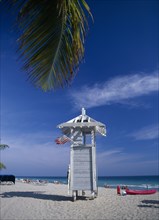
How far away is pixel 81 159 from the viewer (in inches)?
502

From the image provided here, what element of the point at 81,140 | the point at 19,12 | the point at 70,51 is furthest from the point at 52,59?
the point at 81,140

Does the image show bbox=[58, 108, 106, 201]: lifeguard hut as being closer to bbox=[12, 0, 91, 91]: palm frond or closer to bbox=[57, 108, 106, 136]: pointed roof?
bbox=[57, 108, 106, 136]: pointed roof

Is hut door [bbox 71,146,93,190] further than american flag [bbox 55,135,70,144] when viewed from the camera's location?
No

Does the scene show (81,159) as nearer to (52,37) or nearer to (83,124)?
(83,124)

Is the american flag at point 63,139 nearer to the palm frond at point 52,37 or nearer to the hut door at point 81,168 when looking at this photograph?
the hut door at point 81,168

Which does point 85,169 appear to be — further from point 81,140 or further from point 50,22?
point 50,22

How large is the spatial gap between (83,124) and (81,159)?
1.80m

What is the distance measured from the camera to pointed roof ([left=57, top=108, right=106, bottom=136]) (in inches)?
507

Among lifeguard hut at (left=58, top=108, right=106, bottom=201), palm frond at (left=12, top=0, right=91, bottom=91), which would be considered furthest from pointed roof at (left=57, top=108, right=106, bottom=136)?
palm frond at (left=12, top=0, right=91, bottom=91)

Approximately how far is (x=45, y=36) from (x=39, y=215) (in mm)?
7833

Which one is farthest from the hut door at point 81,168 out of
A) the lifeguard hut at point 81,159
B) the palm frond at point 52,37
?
the palm frond at point 52,37

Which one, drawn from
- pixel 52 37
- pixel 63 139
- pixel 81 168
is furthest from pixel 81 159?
pixel 52 37

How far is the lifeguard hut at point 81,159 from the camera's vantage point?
1252 cm

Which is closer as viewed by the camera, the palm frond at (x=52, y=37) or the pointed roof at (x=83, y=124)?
the palm frond at (x=52, y=37)
